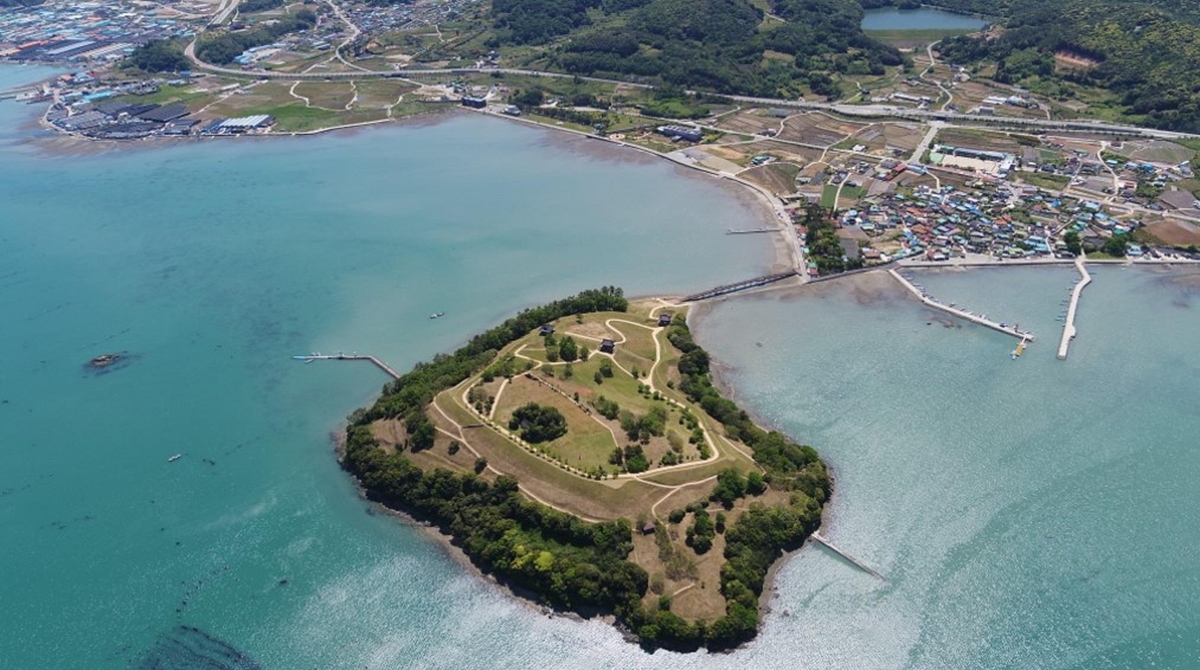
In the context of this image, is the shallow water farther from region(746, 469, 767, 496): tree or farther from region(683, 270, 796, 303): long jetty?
region(746, 469, 767, 496): tree

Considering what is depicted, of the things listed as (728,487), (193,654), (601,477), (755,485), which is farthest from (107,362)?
(755,485)

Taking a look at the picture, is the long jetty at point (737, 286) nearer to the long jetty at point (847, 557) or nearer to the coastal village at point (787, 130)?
the coastal village at point (787, 130)

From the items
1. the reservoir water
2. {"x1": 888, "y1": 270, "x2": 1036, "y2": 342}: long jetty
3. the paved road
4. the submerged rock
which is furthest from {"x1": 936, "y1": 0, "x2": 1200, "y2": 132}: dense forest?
the submerged rock

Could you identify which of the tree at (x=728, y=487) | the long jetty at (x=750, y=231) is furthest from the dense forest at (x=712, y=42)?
the tree at (x=728, y=487)

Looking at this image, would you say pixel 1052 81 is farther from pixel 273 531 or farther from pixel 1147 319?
pixel 273 531

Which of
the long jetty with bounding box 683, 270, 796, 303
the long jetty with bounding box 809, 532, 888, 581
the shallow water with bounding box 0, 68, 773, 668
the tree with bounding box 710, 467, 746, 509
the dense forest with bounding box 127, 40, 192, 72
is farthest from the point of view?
the dense forest with bounding box 127, 40, 192, 72

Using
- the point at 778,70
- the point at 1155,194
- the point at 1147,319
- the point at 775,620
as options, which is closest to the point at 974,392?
the point at 1147,319
